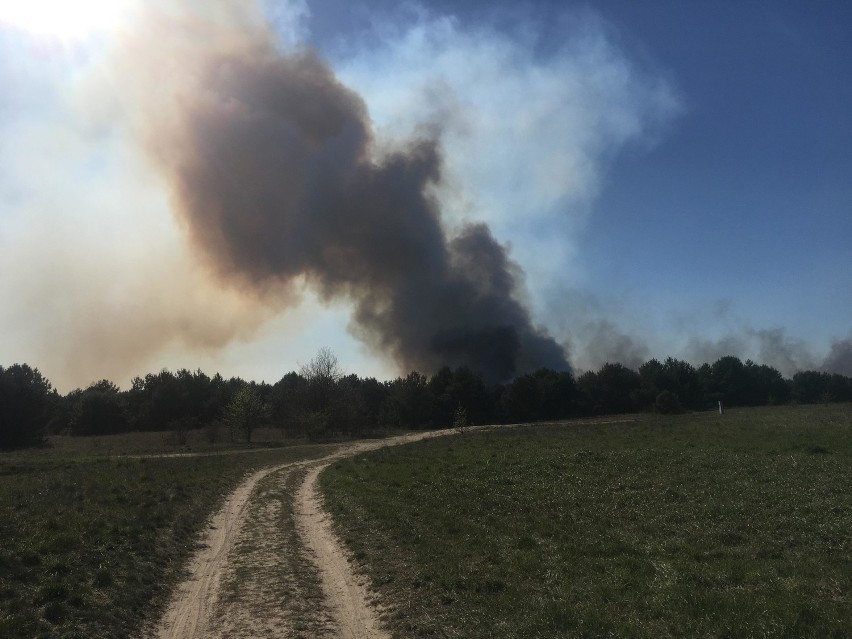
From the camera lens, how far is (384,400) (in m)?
99.5

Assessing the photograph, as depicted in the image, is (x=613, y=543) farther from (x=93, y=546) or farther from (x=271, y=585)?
(x=93, y=546)

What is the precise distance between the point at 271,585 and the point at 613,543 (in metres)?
7.70

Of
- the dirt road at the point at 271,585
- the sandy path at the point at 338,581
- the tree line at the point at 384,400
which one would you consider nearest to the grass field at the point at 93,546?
the dirt road at the point at 271,585

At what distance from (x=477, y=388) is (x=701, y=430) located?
50754mm

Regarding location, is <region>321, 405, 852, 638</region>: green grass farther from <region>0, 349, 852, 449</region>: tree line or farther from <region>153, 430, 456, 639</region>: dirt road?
<region>0, 349, 852, 449</region>: tree line

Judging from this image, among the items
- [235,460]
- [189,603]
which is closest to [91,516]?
[189,603]

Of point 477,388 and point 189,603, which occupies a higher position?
point 477,388

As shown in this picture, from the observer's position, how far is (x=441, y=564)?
491 inches

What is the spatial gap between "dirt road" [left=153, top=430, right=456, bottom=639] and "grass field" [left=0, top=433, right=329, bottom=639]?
27.5 inches

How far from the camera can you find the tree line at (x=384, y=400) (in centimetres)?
6862

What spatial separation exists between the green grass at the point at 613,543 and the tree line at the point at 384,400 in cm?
3799

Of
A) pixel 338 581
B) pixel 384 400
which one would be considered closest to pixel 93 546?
pixel 338 581

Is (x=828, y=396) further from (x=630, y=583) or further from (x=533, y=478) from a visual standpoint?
(x=630, y=583)

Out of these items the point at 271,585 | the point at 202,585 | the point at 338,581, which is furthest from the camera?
the point at 202,585
